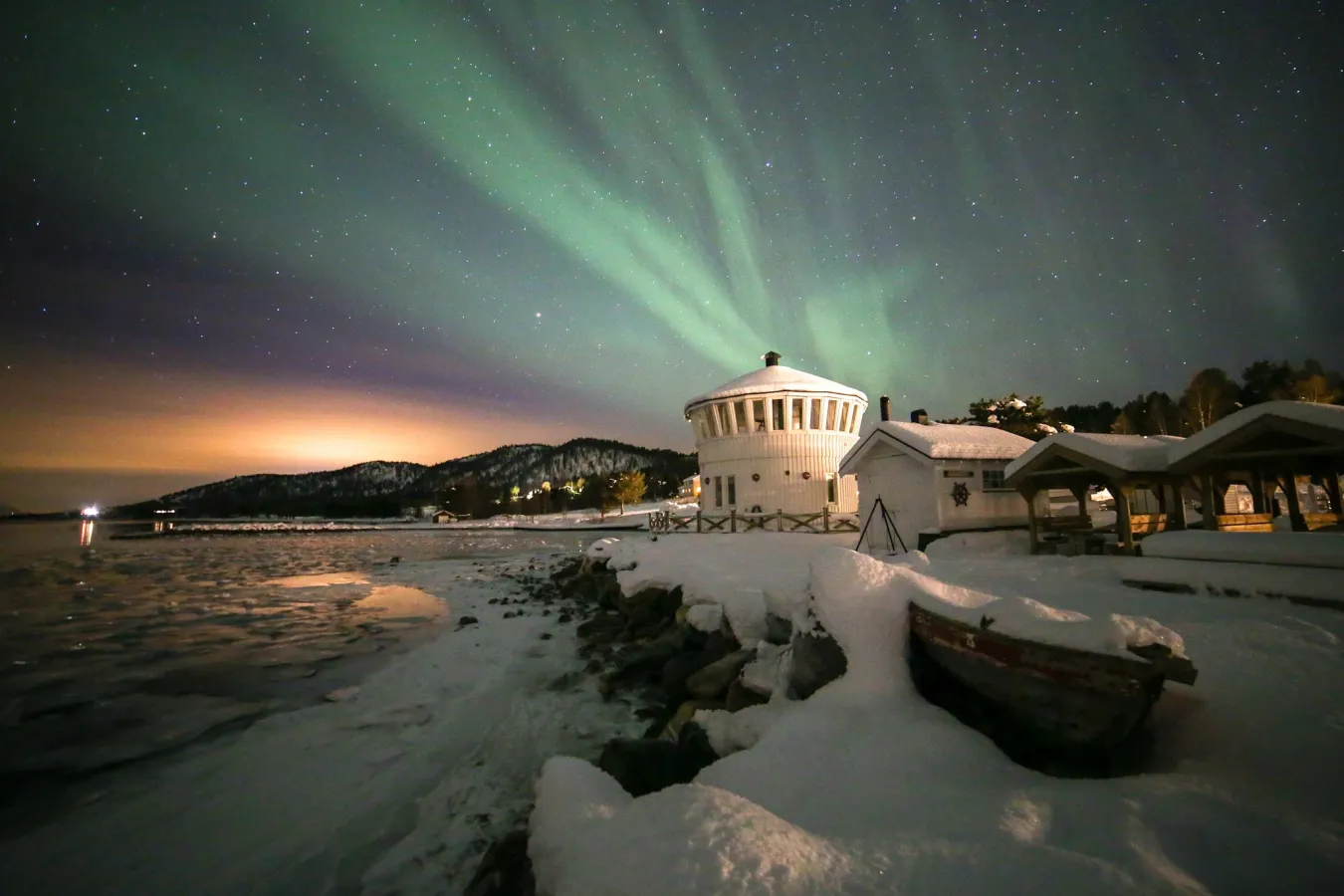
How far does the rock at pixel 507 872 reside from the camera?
442 cm

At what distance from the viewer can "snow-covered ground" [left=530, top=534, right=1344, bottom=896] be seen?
3.18m

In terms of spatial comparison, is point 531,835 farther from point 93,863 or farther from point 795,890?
point 93,863

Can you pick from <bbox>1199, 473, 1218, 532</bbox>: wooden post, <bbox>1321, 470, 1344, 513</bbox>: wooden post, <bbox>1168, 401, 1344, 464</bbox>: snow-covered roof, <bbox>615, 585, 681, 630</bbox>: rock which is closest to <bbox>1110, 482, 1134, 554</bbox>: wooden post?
<bbox>1199, 473, 1218, 532</bbox>: wooden post

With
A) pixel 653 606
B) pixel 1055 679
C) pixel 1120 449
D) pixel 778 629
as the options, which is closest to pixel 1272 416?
pixel 1120 449

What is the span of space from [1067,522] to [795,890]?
1825 cm

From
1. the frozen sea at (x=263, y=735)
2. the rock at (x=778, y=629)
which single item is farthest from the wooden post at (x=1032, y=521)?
the frozen sea at (x=263, y=735)

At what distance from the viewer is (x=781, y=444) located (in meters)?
30.3

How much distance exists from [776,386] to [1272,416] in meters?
21.6

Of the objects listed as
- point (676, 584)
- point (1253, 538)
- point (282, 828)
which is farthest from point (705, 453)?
point (282, 828)

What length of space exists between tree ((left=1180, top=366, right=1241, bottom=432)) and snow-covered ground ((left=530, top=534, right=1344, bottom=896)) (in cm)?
6455

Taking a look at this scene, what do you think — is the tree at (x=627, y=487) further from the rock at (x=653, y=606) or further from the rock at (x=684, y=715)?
the rock at (x=684, y=715)

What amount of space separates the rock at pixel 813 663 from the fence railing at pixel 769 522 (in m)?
17.1

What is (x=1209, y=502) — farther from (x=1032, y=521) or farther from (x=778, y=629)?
(x=778, y=629)

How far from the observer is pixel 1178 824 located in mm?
3469
